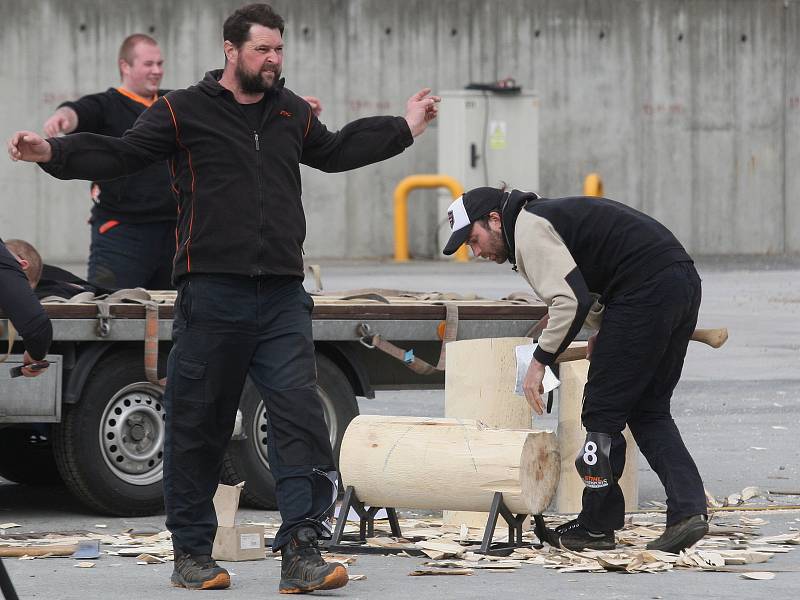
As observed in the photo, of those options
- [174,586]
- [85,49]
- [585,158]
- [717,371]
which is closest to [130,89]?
[174,586]

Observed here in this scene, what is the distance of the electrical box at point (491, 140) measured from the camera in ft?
80.7

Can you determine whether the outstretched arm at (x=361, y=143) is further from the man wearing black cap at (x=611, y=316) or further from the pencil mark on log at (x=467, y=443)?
the pencil mark on log at (x=467, y=443)

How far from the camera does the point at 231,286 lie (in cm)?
632

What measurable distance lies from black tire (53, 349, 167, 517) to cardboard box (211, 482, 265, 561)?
119cm

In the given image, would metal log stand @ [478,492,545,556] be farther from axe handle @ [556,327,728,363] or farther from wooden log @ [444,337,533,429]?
axe handle @ [556,327,728,363]

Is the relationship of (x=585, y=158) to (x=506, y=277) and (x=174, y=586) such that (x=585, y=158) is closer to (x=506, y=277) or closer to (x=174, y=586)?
(x=506, y=277)

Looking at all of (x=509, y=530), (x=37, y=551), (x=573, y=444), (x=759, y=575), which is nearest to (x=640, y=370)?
(x=509, y=530)

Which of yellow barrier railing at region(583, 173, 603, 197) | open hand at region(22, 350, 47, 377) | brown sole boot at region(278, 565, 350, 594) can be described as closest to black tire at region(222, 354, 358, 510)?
open hand at region(22, 350, 47, 377)

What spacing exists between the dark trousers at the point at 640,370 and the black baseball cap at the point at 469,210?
2.13 ft

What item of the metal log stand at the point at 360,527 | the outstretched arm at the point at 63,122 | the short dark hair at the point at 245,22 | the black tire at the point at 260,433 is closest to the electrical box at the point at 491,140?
the outstretched arm at the point at 63,122

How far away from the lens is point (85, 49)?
24.1 meters

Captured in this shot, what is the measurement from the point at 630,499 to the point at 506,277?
1364cm

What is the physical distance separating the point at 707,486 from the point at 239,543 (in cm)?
295

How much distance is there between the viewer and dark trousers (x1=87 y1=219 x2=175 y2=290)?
9422 millimetres
